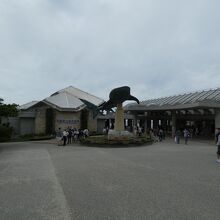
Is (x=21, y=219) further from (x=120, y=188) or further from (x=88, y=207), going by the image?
(x=120, y=188)

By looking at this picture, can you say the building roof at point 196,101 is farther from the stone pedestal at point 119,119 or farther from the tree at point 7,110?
the tree at point 7,110

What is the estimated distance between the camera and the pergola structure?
126ft

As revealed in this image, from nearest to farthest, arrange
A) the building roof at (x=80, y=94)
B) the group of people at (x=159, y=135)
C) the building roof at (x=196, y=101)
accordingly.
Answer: the group of people at (x=159, y=135), the building roof at (x=196, y=101), the building roof at (x=80, y=94)

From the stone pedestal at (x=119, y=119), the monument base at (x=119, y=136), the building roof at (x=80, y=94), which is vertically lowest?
the monument base at (x=119, y=136)

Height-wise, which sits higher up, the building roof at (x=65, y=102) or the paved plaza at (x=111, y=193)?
the building roof at (x=65, y=102)

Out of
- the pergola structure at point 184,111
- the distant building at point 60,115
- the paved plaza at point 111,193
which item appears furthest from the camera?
the distant building at point 60,115

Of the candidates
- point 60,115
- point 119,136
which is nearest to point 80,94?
point 60,115

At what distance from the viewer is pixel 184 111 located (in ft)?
A: 151

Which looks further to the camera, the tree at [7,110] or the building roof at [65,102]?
the building roof at [65,102]

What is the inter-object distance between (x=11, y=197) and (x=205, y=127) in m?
50.4

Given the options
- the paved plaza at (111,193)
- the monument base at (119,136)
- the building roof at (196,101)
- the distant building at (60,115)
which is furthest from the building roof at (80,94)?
the paved plaza at (111,193)

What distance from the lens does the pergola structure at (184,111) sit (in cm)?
3844

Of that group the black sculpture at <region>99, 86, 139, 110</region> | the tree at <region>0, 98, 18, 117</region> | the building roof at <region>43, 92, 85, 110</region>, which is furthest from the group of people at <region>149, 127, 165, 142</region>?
the tree at <region>0, 98, 18, 117</region>

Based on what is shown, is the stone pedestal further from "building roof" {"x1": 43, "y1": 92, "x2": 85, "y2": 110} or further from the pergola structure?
"building roof" {"x1": 43, "y1": 92, "x2": 85, "y2": 110}
